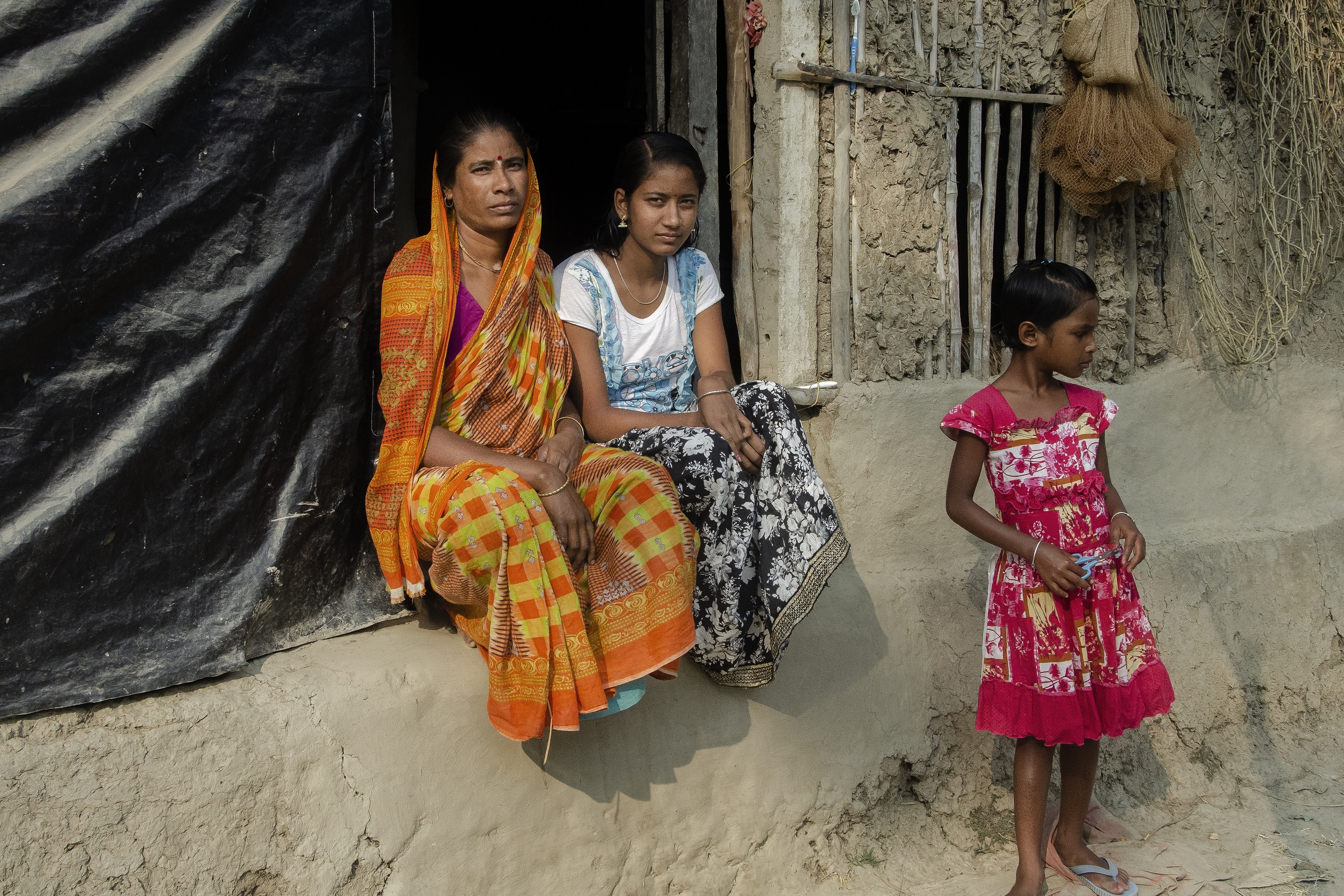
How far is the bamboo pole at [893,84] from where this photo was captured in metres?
3.44

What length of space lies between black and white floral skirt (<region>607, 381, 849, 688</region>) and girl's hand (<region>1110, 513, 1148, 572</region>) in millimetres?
706

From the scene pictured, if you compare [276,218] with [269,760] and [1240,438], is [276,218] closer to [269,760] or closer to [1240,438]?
[269,760]

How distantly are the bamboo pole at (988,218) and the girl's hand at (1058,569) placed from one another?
125 cm

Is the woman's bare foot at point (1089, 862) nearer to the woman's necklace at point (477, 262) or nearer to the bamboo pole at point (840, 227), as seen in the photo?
the bamboo pole at point (840, 227)

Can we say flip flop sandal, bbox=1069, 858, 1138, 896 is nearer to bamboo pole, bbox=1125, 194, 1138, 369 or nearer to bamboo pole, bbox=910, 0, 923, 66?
bamboo pole, bbox=1125, 194, 1138, 369

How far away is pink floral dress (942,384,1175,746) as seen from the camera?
283 centimetres

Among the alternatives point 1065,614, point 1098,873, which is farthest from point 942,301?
point 1098,873

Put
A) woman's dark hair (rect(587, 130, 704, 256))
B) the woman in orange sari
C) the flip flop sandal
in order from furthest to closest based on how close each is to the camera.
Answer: woman's dark hair (rect(587, 130, 704, 256)), the flip flop sandal, the woman in orange sari

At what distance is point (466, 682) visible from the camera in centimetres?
271

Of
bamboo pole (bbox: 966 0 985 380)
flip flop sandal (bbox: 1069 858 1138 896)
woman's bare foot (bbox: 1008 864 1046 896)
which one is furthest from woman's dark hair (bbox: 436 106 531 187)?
flip flop sandal (bbox: 1069 858 1138 896)

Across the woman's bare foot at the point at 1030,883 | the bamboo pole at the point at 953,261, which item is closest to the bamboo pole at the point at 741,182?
the bamboo pole at the point at 953,261

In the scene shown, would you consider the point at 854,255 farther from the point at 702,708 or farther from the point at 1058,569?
the point at 702,708

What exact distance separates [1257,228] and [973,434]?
7.64 ft

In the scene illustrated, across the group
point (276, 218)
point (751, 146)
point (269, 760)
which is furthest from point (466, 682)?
point (751, 146)
